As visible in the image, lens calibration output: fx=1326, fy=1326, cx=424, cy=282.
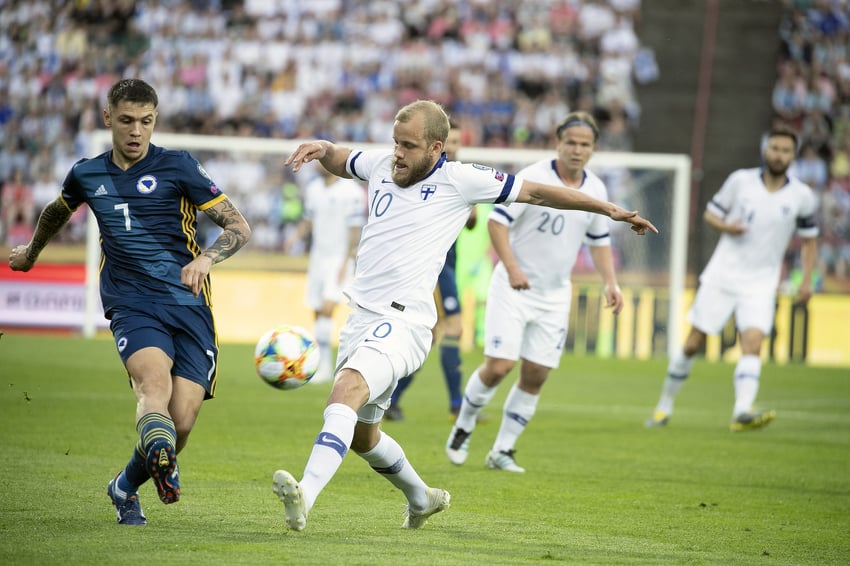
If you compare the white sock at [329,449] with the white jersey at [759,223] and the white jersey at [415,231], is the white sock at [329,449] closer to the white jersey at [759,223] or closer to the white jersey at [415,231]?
the white jersey at [415,231]

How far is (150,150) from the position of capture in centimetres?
666

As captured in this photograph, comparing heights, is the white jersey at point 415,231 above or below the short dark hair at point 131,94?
below

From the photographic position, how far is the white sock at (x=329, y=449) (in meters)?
5.81

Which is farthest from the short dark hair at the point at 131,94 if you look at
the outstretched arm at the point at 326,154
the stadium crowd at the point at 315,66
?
the stadium crowd at the point at 315,66

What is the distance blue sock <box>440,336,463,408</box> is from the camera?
1221 cm

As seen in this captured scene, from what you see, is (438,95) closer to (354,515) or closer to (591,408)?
(591,408)

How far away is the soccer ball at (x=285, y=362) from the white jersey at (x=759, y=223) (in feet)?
21.8

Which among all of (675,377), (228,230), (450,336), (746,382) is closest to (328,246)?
(450,336)

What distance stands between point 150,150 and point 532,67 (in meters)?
23.6

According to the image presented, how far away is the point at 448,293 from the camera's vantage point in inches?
475

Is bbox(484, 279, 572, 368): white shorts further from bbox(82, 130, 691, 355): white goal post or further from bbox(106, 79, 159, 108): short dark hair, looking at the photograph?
bbox(82, 130, 691, 355): white goal post

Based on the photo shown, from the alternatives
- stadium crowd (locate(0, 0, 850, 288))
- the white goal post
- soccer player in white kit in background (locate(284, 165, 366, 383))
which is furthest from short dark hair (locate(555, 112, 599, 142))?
stadium crowd (locate(0, 0, 850, 288))

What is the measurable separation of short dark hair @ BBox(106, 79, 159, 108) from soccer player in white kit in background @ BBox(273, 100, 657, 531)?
2.48 ft

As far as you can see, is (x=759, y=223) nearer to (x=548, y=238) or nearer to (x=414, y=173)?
(x=548, y=238)
